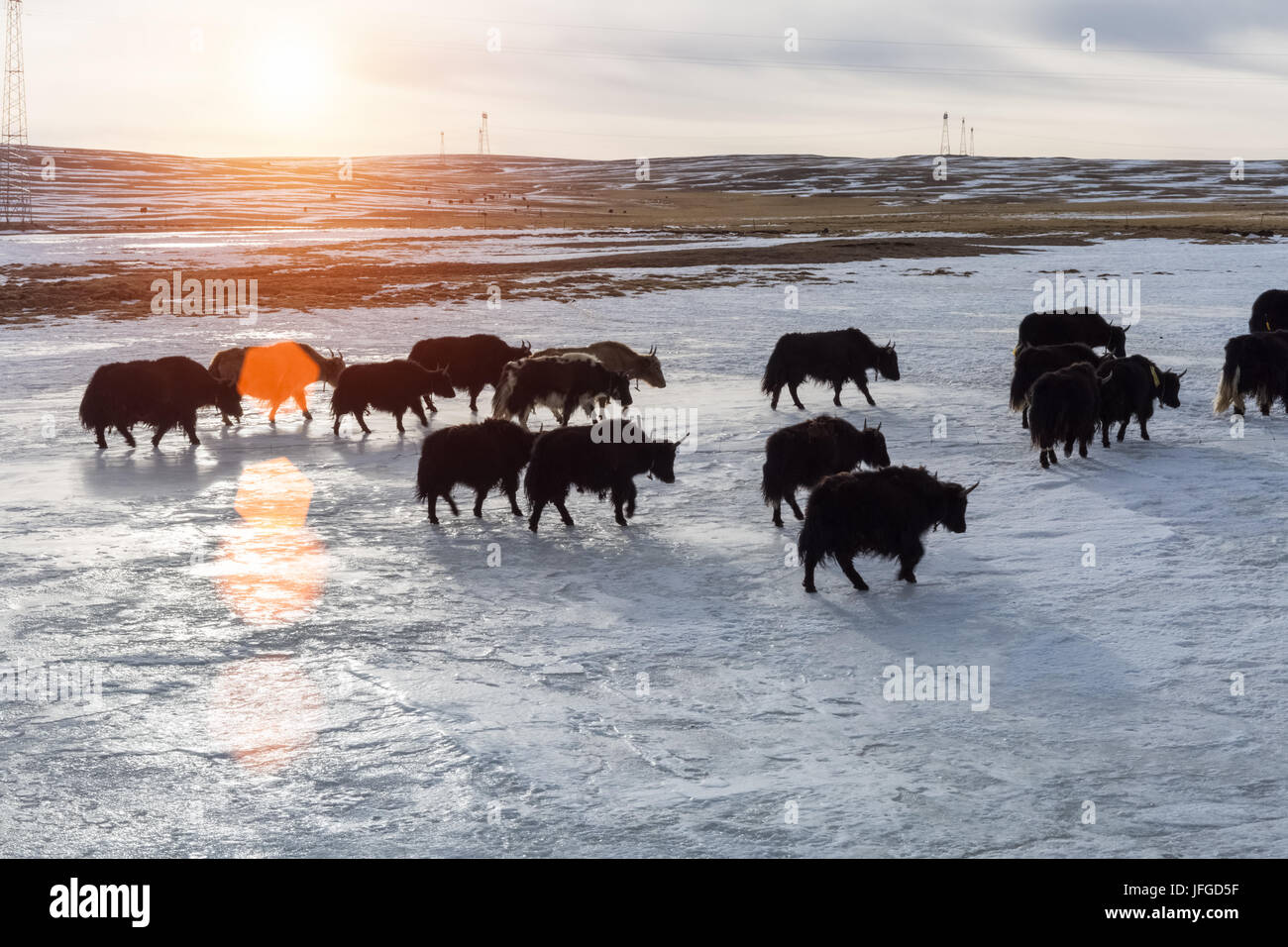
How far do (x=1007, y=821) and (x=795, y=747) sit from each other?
1.10 m

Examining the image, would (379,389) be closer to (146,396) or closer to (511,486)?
(146,396)

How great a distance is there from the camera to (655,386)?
652 inches

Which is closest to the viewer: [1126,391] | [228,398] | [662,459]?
[662,459]

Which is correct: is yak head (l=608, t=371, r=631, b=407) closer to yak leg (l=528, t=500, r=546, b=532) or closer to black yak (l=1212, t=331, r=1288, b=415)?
yak leg (l=528, t=500, r=546, b=532)

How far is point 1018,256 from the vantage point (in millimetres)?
39188

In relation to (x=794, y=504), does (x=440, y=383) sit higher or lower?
higher

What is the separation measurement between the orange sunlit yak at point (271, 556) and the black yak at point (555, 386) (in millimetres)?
3061

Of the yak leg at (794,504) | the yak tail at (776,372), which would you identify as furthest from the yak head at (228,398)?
the yak leg at (794,504)

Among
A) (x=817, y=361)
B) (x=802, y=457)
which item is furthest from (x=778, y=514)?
(x=817, y=361)

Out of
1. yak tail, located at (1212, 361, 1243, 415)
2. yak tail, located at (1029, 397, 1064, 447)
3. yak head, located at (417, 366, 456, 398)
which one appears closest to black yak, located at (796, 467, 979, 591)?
yak tail, located at (1029, 397, 1064, 447)

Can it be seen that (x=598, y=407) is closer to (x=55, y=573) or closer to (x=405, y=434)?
(x=405, y=434)

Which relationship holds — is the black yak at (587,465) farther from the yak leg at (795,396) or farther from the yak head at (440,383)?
the yak head at (440,383)

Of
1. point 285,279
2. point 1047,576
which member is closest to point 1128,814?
point 1047,576

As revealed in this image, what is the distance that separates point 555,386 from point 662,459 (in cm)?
420
